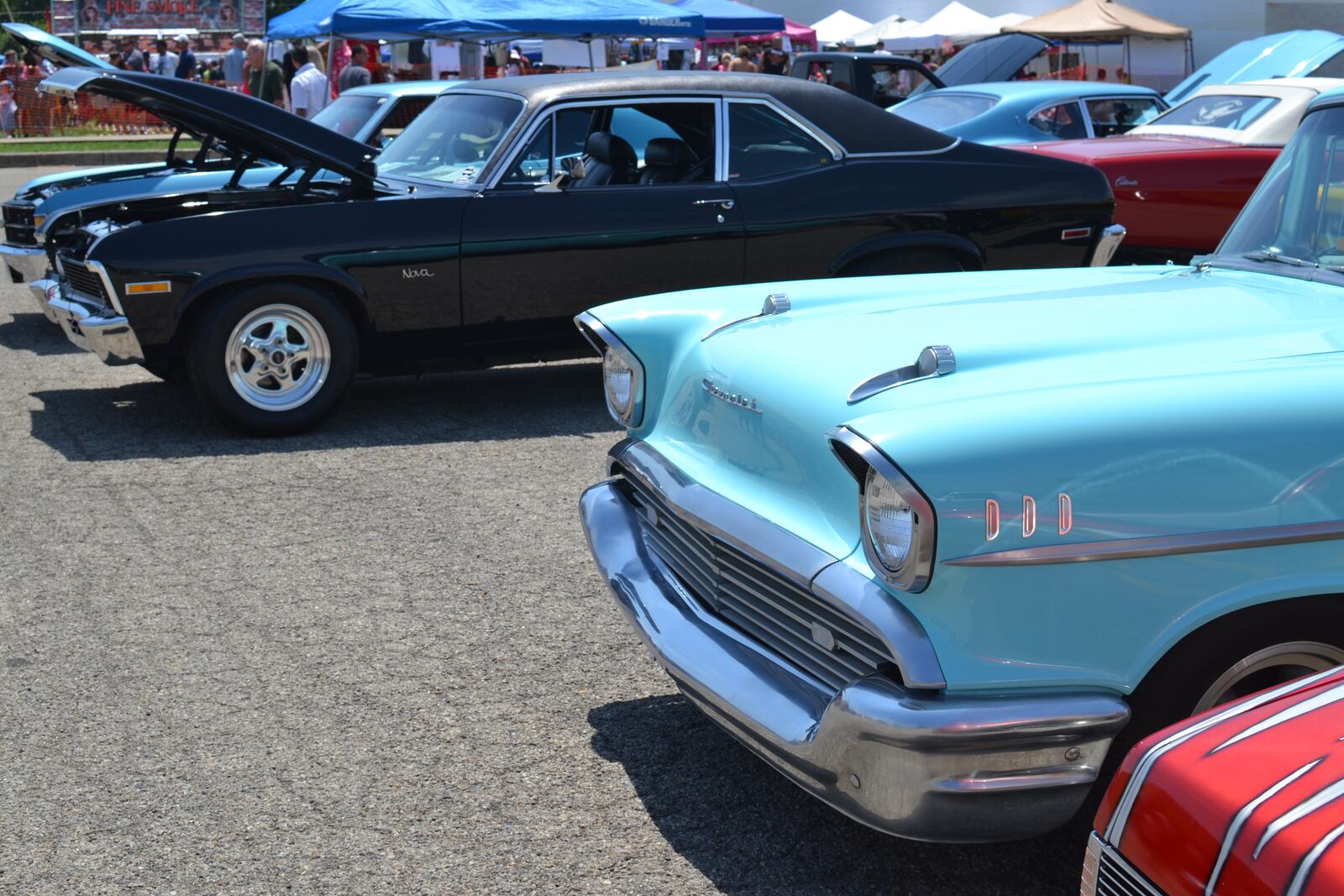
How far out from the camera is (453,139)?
264 inches

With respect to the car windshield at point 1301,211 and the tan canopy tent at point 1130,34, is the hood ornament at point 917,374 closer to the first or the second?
the car windshield at point 1301,211

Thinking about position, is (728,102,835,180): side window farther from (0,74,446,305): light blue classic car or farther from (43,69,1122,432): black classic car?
(0,74,446,305): light blue classic car

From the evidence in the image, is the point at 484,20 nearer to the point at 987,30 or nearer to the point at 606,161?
the point at 606,161

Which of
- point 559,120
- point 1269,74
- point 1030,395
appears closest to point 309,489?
point 559,120

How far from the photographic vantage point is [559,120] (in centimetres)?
646

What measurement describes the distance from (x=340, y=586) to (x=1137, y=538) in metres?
2.68

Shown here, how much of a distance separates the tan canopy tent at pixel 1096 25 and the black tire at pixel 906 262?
17.1m

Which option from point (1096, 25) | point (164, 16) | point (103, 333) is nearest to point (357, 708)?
point (103, 333)

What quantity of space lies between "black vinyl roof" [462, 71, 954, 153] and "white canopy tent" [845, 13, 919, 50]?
19547 mm

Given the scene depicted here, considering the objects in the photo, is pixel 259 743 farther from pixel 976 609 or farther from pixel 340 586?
pixel 976 609

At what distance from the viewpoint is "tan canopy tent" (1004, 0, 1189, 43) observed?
2239 centimetres

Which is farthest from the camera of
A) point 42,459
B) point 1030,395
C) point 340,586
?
point 42,459

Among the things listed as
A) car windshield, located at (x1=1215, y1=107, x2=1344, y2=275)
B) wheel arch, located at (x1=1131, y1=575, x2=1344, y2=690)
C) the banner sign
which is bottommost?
wheel arch, located at (x1=1131, y1=575, x2=1344, y2=690)

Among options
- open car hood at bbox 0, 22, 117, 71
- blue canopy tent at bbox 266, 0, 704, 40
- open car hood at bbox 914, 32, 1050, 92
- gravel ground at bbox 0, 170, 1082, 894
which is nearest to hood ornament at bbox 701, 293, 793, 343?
gravel ground at bbox 0, 170, 1082, 894
